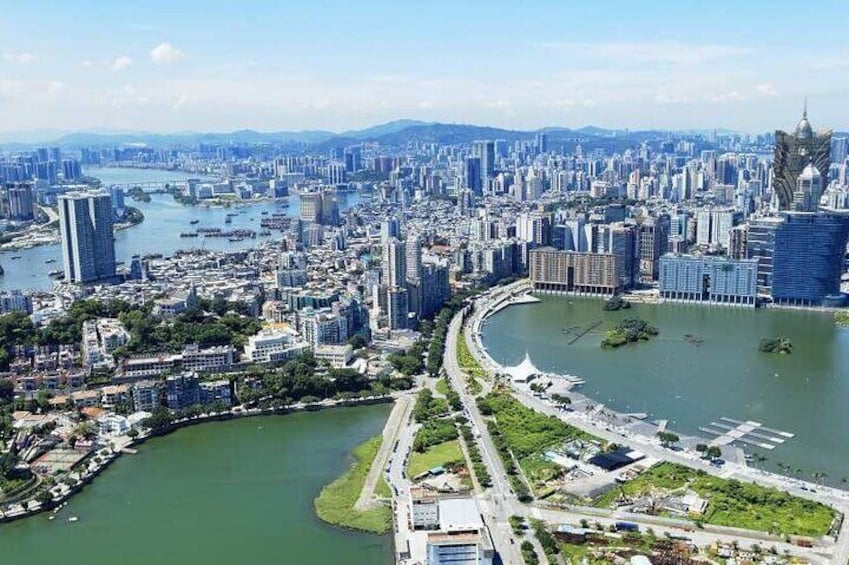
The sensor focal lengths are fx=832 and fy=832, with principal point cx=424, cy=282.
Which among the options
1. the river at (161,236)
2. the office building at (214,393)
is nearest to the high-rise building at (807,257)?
the office building at (214,393)

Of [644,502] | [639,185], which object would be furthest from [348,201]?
[644,502]

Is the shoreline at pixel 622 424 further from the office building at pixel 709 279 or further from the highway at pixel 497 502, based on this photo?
the office building at pixel 709 279

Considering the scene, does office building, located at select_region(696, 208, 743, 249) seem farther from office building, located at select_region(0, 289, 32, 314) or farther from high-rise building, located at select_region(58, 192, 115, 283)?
office building, located at select_region(0, 289, 32, 314)

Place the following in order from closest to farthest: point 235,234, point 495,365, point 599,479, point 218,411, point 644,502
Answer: point 644,502 < point 599,479 < point 218,411 < point 495,365 < point 235,234

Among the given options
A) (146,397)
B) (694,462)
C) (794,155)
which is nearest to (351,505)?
(694,462)

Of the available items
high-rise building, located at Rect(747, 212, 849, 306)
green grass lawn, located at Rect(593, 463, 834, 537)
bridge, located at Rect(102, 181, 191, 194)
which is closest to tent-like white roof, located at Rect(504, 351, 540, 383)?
green grass lawn, located at Rect(593, 463, 834, 537)

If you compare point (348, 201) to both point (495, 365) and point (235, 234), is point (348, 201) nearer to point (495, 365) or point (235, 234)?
point (235, 234)
